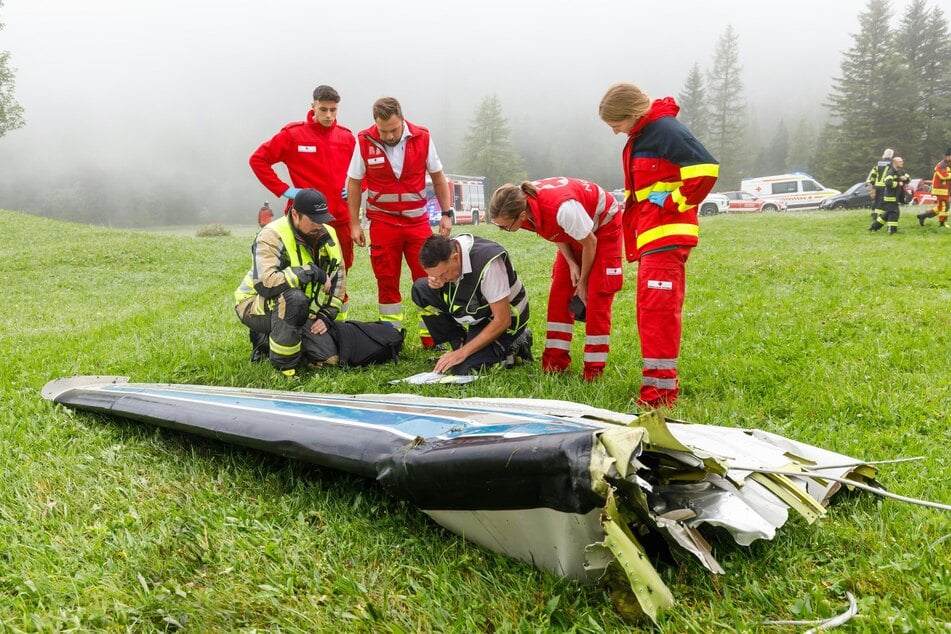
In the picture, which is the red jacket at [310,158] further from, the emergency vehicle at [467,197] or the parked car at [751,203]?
the parked car at [751,203]

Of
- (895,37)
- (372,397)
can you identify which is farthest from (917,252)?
(895,37)

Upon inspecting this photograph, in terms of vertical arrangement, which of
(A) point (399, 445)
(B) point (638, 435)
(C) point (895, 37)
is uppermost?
(C) point (895, 37)

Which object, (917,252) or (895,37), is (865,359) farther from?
(895,37)

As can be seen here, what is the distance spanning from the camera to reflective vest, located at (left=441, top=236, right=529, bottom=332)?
4.11 m

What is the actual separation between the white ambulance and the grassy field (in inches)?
1086

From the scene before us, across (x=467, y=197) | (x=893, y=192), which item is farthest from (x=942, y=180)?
(x=467, y=197)

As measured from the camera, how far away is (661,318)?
3.29 metres

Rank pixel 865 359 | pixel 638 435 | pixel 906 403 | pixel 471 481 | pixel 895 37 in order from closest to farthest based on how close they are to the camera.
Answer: pixel 638 435, pixel 471 481, pixel 906 403, pixel 865 359, pixel 895 37

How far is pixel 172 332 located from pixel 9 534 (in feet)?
14.0

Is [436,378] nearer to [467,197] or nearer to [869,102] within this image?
[467,197]

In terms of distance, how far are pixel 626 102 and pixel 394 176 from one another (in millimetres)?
2254

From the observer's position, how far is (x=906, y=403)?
3.16 meters

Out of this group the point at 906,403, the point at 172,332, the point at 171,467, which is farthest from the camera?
the point at 172,332

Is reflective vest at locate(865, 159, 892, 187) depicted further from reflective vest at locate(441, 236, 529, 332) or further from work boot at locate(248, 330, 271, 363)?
work boot at locate(248, 330, 271, 363)
